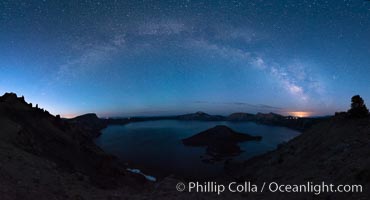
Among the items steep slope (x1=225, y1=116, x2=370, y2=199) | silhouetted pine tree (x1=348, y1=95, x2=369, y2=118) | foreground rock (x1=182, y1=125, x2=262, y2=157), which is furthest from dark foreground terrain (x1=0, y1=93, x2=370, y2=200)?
foreground rock (x1=182, y1=125, x2=262, y2=157)

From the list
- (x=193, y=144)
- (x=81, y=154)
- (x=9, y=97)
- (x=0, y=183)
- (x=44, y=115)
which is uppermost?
(x=9, y=97)

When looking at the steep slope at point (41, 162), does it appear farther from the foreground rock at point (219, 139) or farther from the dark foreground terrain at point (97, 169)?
the foreground rock at point (219, 139)

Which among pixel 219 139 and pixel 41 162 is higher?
pixel 41 162

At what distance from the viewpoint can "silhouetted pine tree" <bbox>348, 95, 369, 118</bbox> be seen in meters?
29.4

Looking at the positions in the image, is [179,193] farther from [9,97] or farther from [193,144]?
[193,144]

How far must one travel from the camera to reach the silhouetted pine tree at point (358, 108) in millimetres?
29409

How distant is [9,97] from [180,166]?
6637 centimetres

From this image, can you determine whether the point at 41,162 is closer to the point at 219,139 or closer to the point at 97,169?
the point at 97,169

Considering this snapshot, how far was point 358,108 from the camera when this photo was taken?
29938 mm

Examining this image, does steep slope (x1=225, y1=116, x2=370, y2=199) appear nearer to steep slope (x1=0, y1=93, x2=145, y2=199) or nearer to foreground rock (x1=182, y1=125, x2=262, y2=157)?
steep slope (x1=0, y1=93, x2=145, y2=199)

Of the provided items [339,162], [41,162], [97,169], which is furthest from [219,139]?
[41,162]

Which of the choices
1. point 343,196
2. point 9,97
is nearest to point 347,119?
point 343,196

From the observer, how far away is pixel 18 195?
1112 cm

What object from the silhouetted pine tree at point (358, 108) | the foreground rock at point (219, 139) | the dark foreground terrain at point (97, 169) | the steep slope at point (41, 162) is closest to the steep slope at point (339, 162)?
the dark foreground terrain at point (97, 169)
